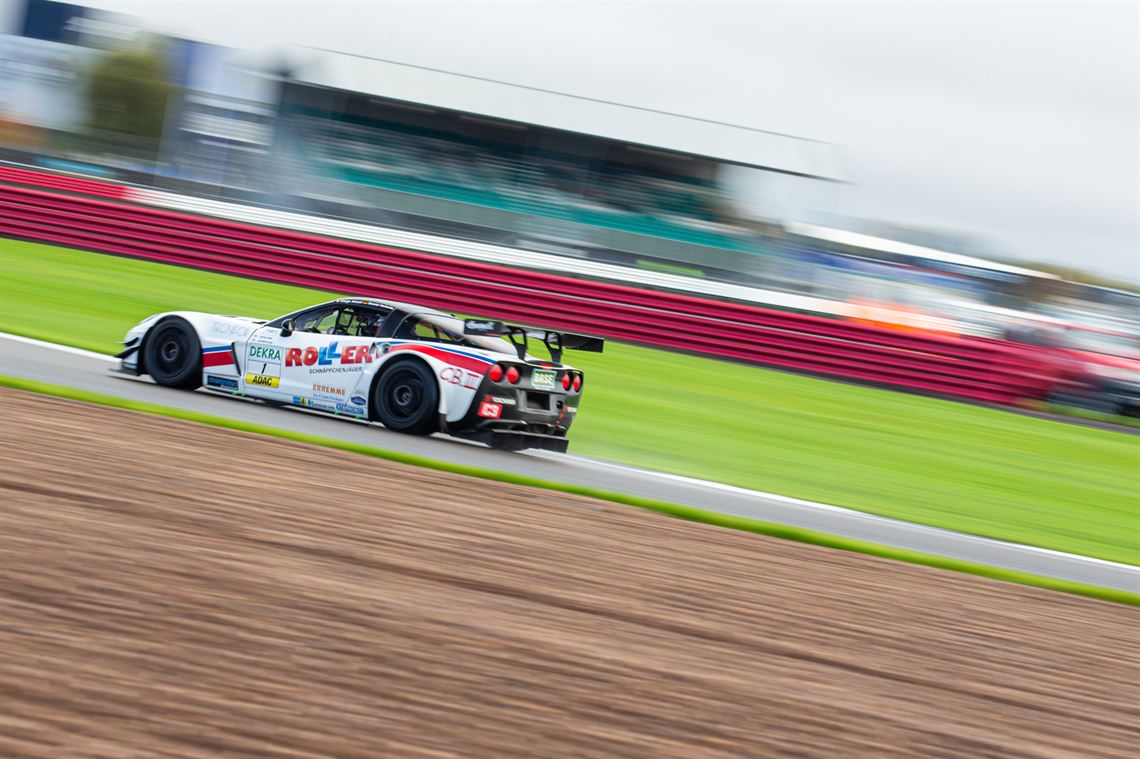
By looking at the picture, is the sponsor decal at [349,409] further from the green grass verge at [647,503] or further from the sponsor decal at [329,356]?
the green grass verge at [647,503]

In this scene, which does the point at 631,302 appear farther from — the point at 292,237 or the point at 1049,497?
the point at 1049,497

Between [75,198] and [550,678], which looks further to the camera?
[75,198]

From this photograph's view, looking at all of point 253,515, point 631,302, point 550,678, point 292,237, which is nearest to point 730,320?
point 631,302

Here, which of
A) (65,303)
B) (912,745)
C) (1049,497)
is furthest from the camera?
(65,303)

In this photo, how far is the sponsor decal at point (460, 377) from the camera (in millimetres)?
8125

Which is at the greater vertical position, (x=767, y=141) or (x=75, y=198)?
(x=767, y=141)

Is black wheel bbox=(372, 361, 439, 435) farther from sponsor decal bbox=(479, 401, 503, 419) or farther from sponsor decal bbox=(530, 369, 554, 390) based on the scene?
sponsor decal bbox=(530, 369, 554, 390)

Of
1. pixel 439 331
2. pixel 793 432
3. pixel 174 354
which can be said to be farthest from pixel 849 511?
pixel 174 354

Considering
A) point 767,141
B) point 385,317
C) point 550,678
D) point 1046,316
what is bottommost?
point 550,678

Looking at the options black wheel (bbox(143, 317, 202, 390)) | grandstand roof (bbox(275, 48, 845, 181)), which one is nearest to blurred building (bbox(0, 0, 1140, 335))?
grandstand roof (bbox(275, 48, 845, 181))

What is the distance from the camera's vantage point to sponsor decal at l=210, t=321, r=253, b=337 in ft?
29.2

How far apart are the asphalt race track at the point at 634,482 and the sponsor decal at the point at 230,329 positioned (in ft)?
1.74

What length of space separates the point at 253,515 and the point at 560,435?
3970 mm

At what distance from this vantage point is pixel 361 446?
7.36 metres
